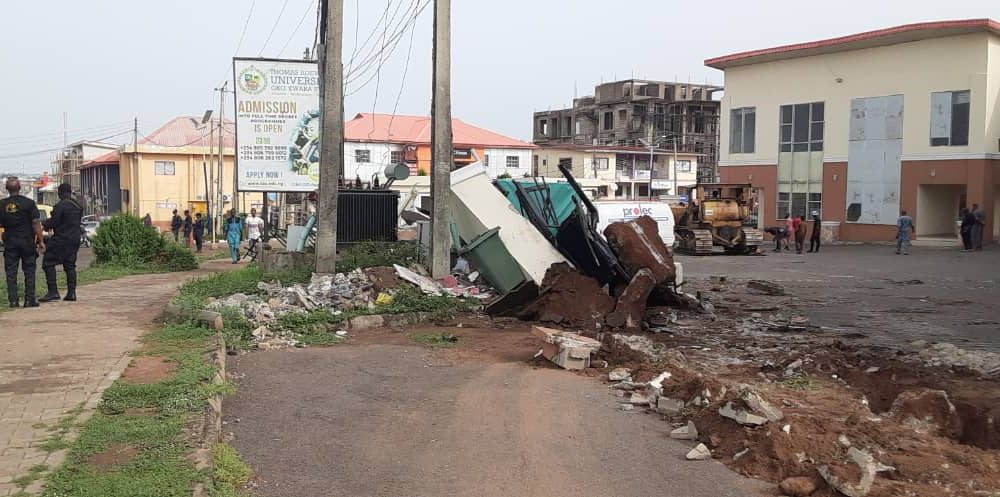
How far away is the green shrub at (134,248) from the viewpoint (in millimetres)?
20672

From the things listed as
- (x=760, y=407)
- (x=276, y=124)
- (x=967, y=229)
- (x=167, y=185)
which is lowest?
(x=760, y=407)

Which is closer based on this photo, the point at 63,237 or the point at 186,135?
the point at 63,237

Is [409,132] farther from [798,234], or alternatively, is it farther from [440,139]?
[440,139]

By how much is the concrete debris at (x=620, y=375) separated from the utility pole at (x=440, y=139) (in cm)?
633

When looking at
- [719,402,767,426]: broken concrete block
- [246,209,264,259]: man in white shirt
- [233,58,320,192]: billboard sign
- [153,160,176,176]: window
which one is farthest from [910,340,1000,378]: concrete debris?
[153,160,176,176]: window

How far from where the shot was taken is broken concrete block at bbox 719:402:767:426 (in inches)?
250

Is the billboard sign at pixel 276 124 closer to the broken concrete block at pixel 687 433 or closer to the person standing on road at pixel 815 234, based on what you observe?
the broken concrete block at pixel 687 433

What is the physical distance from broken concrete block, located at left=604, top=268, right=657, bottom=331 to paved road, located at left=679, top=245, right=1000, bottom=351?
124 inches

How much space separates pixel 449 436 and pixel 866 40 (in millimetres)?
37597

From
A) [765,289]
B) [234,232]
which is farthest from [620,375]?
[234,232]

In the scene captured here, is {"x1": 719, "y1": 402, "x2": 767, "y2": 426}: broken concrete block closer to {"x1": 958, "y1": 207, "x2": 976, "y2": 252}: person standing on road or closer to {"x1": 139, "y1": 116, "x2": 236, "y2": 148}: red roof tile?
{"x1": 958, "y1": 207, "x2": 976, "y2": 252}: person standing on road

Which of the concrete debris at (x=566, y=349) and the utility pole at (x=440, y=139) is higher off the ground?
the utility pole at (x=440, y=139)

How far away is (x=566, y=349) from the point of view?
9234mm

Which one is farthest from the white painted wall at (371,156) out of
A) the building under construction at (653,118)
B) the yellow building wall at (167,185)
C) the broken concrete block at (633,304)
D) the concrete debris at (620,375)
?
the concrete debris at (620,375)
